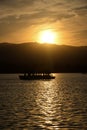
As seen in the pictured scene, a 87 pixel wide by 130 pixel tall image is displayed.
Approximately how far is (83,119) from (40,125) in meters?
7.05

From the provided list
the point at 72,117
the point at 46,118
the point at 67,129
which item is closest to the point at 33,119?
the point at 46,118

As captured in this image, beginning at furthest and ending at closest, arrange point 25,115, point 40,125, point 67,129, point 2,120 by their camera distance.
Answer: point 25,115, point 2,120, point 40,125, point 67,129

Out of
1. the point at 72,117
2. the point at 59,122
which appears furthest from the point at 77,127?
the point at 72,117

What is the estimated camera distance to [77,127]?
1660 inches

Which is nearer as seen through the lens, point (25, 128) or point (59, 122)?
point (25, 128)

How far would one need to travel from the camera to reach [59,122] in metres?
46.3

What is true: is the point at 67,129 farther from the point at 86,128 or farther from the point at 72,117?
the point at 72,117

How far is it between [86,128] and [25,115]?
531 inches

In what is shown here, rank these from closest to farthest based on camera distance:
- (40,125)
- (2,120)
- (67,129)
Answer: (67,129) → (40,125) → (2,120)

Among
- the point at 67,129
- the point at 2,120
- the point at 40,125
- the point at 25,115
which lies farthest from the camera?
the point at 25,115

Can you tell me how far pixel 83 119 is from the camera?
157 ft

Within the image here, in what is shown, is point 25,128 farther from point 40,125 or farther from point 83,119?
point 83,119

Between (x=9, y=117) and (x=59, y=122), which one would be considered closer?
(x=59, y=122)

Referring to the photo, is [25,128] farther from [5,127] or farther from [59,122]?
[59,122]
